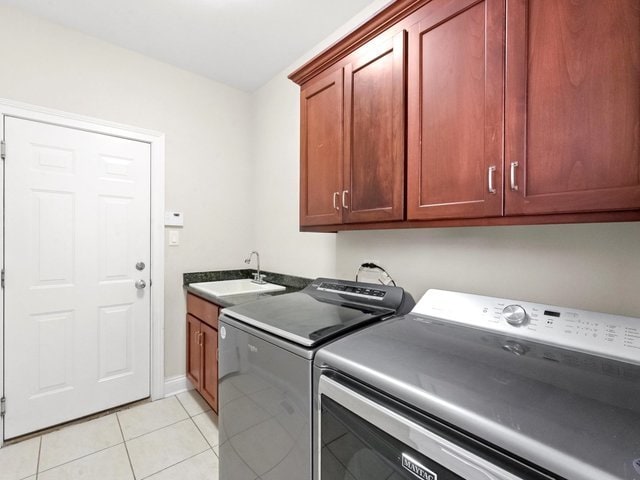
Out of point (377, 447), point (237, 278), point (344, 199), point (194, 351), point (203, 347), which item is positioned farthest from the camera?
point (237, 278)

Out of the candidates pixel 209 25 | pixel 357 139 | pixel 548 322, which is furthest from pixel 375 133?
pixel 209 25

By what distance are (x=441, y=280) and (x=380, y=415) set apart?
891 mm

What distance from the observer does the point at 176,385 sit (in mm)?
2426

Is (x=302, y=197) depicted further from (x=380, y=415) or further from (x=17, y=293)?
(x=17, y=293)

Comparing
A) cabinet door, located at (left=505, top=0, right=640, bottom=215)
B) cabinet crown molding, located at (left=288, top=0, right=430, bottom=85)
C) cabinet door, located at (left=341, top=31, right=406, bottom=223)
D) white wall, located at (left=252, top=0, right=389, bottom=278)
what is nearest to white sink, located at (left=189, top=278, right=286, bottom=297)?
white wall, located at (left=252, top=0, right=389, bottom=278)

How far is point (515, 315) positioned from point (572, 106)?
2.20 ft

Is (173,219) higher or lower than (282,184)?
lower

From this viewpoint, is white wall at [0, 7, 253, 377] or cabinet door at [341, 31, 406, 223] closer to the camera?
cabinet door at [341, 31, 406, 223]

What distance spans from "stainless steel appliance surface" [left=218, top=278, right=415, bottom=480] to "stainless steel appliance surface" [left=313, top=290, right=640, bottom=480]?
83mm

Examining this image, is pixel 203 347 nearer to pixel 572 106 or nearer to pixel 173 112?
pixel 173 112

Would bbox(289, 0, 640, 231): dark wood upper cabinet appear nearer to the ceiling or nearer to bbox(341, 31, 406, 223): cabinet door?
bbox(341, 31, 406, 223): cabinet door

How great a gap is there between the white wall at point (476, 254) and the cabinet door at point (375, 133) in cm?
36

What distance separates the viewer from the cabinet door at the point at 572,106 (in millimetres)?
760

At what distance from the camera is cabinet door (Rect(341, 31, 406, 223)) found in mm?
1252
